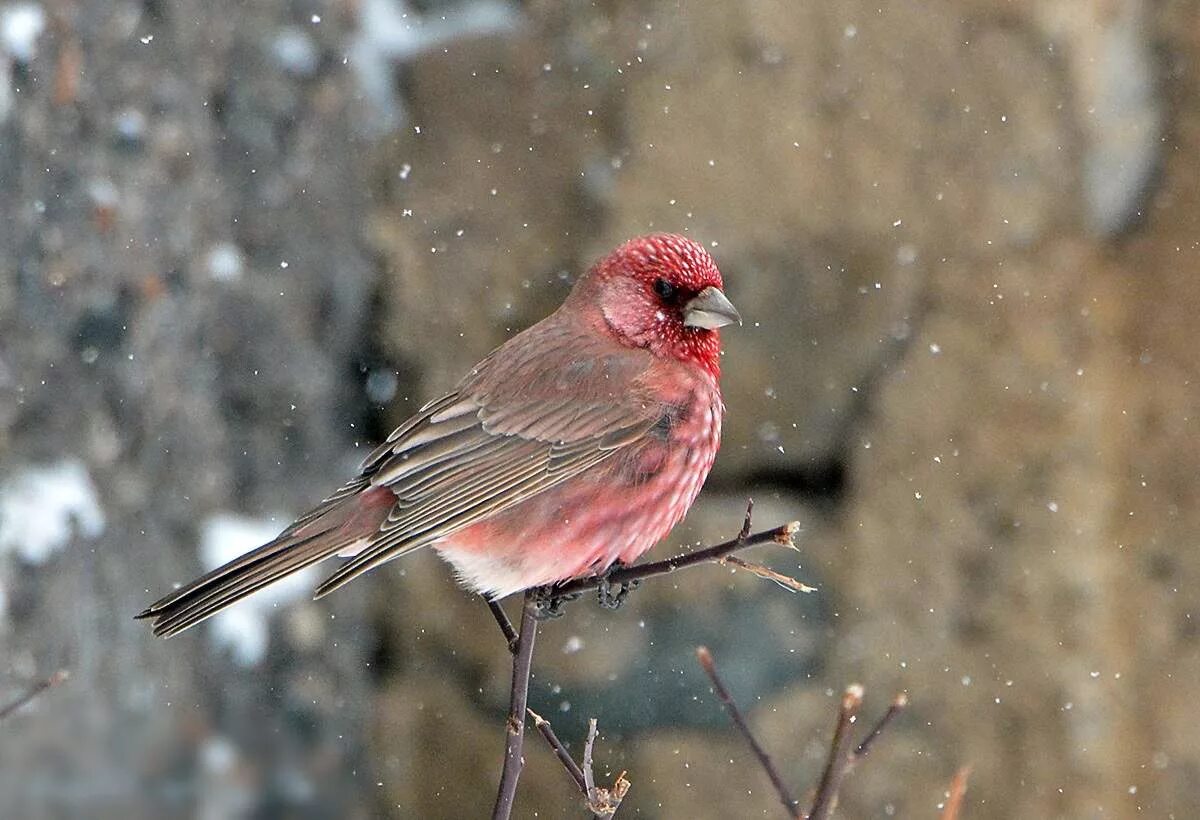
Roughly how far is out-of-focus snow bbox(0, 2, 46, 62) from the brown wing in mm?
2730

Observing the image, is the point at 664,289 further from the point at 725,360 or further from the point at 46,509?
the point at 46,509

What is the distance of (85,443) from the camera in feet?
17.5

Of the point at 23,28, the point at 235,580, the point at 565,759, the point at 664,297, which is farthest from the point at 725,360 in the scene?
the point at 565,759

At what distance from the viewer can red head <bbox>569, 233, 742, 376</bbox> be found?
10.2ft

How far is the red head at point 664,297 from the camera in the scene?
310 cm

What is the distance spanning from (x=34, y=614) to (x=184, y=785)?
890mm

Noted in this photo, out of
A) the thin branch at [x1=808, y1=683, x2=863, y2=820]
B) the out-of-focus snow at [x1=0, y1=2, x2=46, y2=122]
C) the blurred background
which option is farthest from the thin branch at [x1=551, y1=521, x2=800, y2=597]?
the out-of-focus snow at [x1=0, y1=2, x2=46, y2=122]

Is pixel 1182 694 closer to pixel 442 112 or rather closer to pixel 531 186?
pixel 531 186

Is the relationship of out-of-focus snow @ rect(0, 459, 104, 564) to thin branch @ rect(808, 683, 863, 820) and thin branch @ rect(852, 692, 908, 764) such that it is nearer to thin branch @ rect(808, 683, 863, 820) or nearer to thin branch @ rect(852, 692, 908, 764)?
thin branch @ rect(852, 692, 908, 764)

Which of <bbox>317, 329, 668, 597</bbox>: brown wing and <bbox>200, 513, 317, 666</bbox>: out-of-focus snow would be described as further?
<bbox>200, 513, 317, 666</bbox>: out-of-focus snow

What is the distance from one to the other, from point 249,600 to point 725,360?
6.42 ft

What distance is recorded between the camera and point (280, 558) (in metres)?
2.83

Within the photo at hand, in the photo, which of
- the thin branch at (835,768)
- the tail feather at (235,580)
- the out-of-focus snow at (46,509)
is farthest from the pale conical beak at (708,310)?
the out-of-focus snow at (46,509)

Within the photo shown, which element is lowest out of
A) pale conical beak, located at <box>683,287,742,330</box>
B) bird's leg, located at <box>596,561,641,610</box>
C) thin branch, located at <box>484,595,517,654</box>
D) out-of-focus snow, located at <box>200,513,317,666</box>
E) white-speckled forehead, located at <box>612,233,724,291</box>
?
out-of-focus snow, located at <box>200,513,317,666</box>
